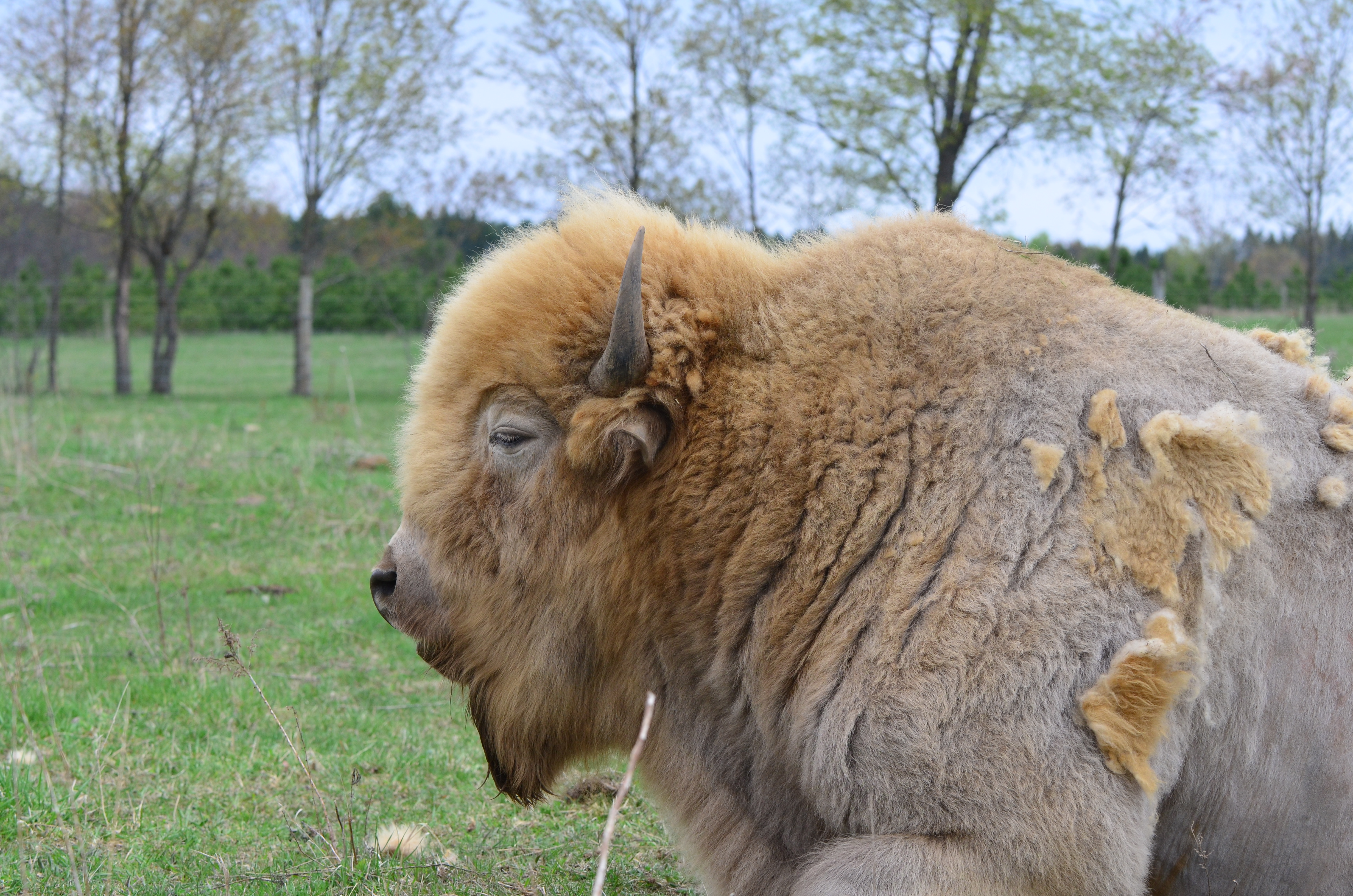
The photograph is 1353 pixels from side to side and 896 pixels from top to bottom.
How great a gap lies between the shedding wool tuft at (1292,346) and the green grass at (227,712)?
2.41 meters

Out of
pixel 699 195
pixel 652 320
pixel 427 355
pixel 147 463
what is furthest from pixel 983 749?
pixel 699 195

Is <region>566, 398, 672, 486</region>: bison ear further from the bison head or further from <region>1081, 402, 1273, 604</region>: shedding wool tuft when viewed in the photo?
<region>1081, 402, 1273, 604</region>: shedding wool tuft

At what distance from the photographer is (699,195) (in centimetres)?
2420

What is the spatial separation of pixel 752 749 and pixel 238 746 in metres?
2.76

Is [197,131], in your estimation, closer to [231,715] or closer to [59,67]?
[59,67]

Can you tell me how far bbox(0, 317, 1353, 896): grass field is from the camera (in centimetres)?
344

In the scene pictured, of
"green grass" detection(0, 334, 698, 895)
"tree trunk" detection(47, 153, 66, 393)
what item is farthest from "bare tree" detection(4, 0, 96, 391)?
"green grass" detection(0, 334, 698, 895)

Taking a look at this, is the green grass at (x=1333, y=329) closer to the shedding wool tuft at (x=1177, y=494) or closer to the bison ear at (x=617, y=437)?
the shedding wool tuft at (x=1177, y=494)

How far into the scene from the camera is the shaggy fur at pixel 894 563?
230 cm

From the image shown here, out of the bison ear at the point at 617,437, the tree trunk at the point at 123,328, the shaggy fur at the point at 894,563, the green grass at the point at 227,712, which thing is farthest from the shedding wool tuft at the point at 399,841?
the tree trunk at the point at 123,328

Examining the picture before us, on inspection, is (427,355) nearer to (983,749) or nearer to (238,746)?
(983,749)

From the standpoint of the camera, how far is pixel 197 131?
24.1 meters

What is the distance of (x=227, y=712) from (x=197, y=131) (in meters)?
22.6

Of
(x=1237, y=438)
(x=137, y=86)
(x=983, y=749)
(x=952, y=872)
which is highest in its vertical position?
(x=137, y=86)
